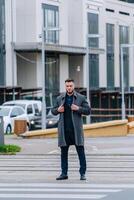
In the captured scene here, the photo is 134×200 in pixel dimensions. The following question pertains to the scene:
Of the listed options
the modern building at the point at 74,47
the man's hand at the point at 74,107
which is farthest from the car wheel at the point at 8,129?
the man's hand at the point at 74,107

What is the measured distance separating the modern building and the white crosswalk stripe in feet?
122

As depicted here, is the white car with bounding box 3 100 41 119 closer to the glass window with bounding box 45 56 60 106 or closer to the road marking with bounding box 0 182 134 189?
the glass window with bounding box 45 56 60 106

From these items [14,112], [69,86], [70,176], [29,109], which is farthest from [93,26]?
[69,86]

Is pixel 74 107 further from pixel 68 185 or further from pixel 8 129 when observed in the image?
pixel 8 129

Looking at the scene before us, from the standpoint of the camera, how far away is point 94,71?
72000mm

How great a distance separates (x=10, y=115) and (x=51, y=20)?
23.6m

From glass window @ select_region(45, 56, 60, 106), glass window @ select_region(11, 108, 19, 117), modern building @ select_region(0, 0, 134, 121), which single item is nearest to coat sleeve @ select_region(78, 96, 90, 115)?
glass window @ select_region(11, 108, 19, 117)

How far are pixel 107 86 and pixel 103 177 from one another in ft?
203

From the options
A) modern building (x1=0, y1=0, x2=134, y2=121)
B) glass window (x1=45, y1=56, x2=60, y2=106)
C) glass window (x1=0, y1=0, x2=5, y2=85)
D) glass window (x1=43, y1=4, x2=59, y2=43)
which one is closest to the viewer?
glass window (x1=0, y1=0, x2=5, y2=85)

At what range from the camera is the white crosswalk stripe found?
1144 centimetres

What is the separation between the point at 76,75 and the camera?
228 ft

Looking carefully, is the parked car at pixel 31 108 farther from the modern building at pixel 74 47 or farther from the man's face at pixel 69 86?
the man's face at pixel 69 86
